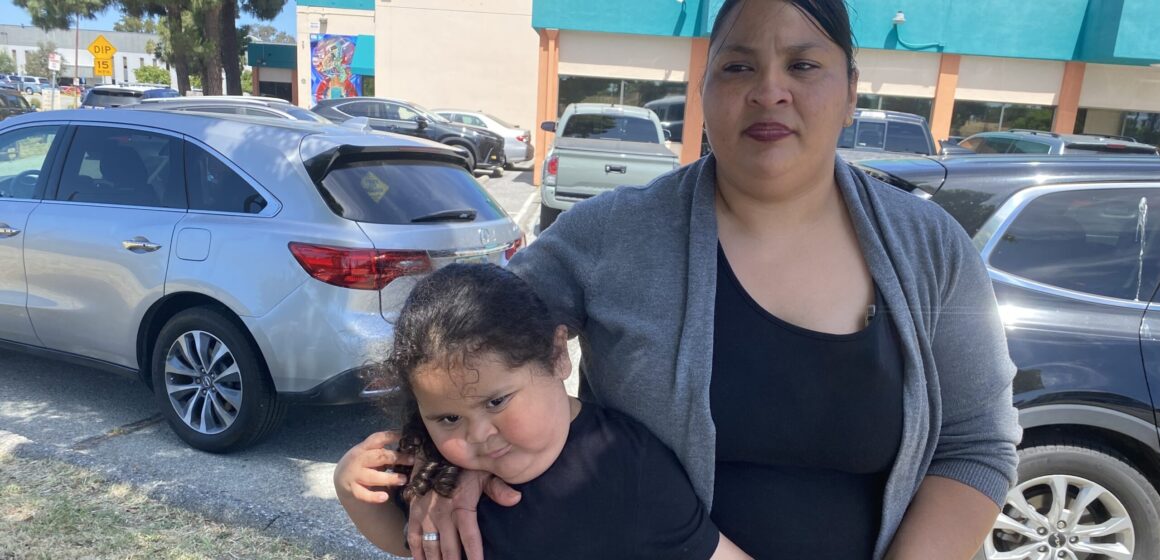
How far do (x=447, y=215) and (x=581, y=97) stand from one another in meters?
14.2

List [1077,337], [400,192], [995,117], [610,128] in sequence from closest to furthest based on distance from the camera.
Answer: [1077,337] → [400,192] → [610,128] → [995,117]

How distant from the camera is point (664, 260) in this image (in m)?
1.38

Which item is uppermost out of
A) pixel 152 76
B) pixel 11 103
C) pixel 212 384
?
pixel 152 76

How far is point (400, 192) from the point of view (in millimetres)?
4031

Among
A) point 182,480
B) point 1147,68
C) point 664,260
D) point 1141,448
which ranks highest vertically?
point 1147,68

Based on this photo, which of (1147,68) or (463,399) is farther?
(1147,68)

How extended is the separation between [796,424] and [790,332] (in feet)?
0.52

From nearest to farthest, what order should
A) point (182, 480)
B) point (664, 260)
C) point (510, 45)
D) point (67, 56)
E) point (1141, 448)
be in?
1. point (664, 260)
2. point (1141, 448)
3. point (182, 480)
4. point (510, 45)
5. point (67, 56)

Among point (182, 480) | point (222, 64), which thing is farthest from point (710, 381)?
point (222, 64)

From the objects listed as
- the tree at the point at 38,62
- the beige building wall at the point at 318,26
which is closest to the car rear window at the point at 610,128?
the beige building wall at the point at 318,26

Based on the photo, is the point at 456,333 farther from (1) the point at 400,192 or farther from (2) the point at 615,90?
(2) the point at 615,90

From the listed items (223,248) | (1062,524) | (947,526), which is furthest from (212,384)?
(1062,524)

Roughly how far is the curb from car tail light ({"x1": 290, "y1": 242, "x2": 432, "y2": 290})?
105 centimetres

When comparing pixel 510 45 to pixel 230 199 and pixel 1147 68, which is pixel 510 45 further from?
pixel 230 199
